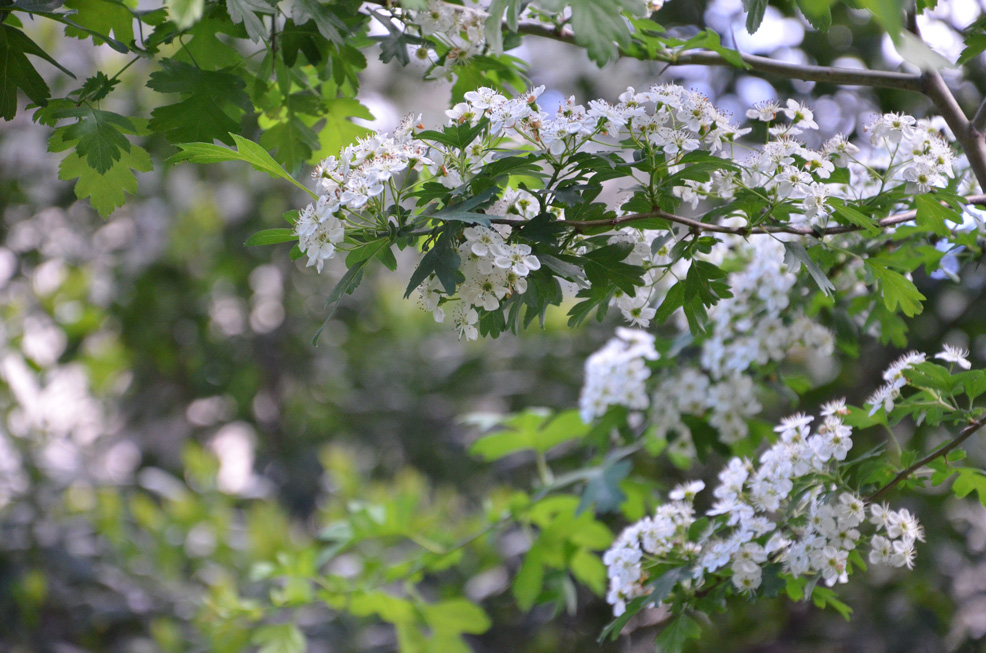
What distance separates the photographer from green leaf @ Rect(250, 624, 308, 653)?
118 cm

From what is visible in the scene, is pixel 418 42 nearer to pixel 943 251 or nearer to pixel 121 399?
pixel 943 251

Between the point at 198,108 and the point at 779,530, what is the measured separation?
2.27ft

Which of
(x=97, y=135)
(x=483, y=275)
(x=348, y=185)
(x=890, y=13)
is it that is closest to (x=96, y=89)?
(x=97, y=135)

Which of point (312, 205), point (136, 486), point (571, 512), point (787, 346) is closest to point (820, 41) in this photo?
point (787, 346)

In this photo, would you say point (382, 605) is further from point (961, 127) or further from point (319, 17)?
point (961, 127)

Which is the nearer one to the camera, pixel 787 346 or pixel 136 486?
pixel 787 346

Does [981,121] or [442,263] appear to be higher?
[442,263]

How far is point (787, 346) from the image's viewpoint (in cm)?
105

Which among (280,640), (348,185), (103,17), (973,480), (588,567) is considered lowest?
(588,567)

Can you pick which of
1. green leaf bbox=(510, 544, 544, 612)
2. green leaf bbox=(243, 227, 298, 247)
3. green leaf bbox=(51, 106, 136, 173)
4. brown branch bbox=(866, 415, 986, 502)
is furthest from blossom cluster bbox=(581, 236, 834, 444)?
green leaf bbox=(51, 106, 136, 173)

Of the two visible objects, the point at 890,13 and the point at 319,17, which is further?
the point at 319,17

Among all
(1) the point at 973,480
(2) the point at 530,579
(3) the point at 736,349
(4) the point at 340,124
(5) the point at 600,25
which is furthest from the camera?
(2) the point at 530,579

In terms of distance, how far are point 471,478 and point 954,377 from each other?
1.95 meters

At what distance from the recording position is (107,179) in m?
0.73
